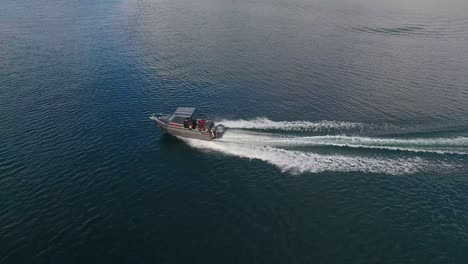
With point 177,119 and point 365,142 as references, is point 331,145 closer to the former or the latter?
point 365,142

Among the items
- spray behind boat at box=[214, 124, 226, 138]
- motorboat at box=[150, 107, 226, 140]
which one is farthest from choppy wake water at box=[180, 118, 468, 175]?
motorboat at box=[150, 107, 226, 140]

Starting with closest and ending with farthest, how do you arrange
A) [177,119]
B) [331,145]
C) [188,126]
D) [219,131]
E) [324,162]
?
[324,162], [331,145], [219,131], [188,126], [177,119]

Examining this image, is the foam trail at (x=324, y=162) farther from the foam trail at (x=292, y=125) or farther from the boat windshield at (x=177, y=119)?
the boat windshield at (x=177, y=119)

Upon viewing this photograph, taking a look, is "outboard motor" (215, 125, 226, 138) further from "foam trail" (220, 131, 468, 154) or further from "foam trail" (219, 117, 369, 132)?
"foam trail" (219, 117, 369, 132)

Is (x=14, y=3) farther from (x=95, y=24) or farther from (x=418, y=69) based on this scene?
(x=418, y=69)

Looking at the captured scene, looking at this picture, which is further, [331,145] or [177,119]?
[177,119]

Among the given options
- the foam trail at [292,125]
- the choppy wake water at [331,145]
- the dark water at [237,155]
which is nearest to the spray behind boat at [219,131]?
the choppy wake water at [331,145]

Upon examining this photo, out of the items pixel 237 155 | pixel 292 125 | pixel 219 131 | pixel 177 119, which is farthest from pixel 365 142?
pixel 177 119
